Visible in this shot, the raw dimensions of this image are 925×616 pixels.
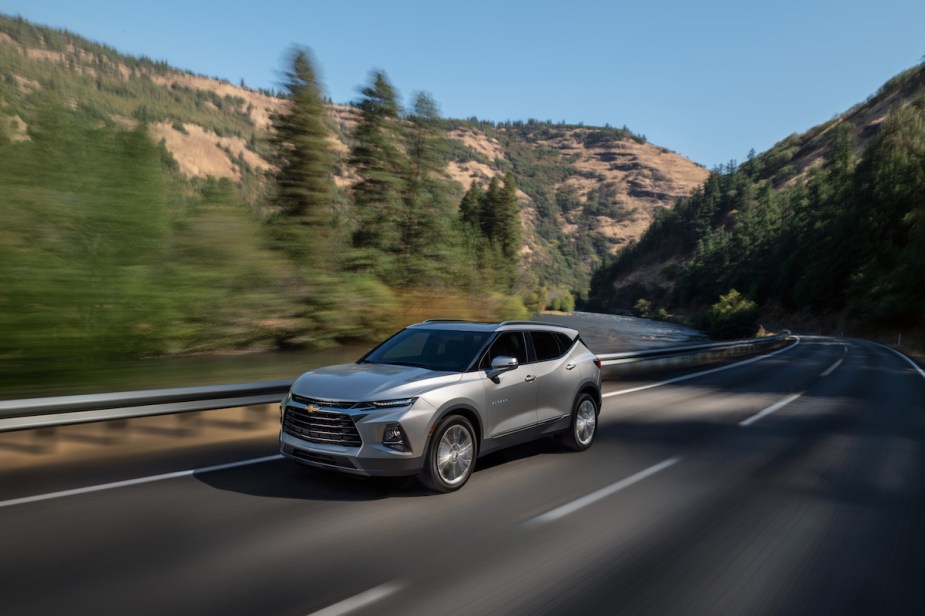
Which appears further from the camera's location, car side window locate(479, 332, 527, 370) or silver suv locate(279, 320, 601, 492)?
car side window locate(479, 332, 527, 370)

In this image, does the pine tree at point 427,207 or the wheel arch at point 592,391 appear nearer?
the wheel arch at point 592,391

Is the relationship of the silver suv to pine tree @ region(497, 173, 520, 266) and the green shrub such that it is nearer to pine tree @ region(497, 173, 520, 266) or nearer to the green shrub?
pine tree @ region(497, 173, 520, 266)

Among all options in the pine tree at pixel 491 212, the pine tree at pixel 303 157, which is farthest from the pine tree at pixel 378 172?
the pine tree at pixel 491 212

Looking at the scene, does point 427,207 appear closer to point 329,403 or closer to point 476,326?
point 476,326

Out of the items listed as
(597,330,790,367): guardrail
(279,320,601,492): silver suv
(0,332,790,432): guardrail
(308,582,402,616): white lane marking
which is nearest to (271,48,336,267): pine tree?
(597,330,790,367): guardrail

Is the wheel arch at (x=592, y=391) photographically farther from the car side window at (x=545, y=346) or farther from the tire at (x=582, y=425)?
the car side window at (x=545, y=346)

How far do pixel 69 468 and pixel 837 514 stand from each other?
25.6 ft

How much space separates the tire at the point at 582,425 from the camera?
301 inches

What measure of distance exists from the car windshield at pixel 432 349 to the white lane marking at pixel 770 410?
5960 millimetres

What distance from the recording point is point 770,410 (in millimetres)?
11570

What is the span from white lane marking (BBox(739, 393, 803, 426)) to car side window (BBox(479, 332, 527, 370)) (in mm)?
5168

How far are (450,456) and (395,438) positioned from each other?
0.76 m

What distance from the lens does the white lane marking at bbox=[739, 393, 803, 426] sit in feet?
33.5

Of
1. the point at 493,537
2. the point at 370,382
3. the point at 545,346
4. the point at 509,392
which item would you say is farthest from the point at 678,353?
the point at 493,537
